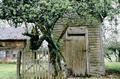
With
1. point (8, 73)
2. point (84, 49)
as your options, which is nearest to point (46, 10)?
point (84, 49)

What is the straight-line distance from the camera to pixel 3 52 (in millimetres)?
36000

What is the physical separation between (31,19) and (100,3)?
276cm

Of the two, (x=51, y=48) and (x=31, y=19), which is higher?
(x=31, y=19)

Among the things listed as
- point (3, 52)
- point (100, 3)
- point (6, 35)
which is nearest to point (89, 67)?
point (100, 3)

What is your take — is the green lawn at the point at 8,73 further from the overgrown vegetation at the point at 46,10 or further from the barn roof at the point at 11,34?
the barn roof at the point at 11,34

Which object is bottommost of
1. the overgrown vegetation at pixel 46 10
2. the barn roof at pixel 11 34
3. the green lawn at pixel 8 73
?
the green lawn at pixel 8 73

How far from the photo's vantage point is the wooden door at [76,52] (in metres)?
18.0

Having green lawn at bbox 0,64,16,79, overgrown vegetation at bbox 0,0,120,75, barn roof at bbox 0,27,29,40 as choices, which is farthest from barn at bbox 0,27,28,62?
overgrown vegetation at bbox 0,0,120,75

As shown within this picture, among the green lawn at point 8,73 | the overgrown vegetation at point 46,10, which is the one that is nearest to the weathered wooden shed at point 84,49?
the green lawn at point 8,73

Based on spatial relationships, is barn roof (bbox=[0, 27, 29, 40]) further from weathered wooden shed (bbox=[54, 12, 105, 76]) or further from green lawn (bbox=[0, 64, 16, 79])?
weathered wooden shed (bbox=[54, 12, 105, 76])

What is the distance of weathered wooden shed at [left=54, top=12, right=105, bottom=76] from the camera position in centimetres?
1795

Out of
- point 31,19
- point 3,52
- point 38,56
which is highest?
point 31,19

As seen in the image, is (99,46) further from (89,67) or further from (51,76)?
(51,76)

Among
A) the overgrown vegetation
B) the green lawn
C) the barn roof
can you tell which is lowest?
the green lawn
